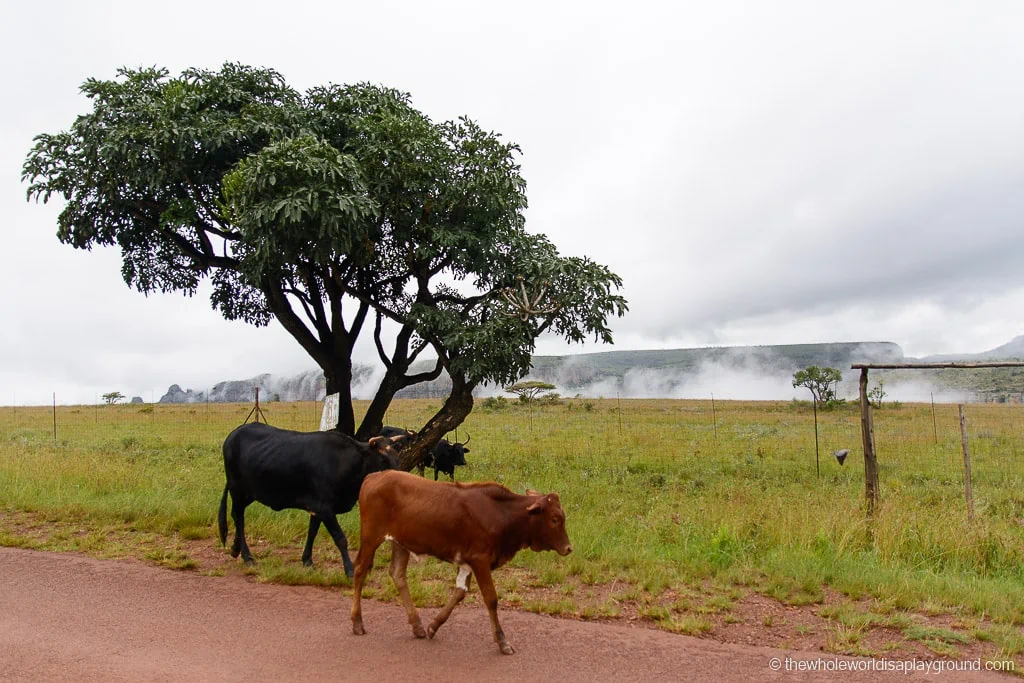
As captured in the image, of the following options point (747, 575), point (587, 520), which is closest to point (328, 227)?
point (587, 520)

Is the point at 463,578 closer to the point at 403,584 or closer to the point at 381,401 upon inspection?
the point at 403,584

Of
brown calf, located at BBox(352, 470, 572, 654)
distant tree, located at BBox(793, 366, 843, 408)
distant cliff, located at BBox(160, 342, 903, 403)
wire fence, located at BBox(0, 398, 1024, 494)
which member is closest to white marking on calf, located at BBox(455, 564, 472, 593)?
brown calf, located at BBox(352, 470, 572, 654)

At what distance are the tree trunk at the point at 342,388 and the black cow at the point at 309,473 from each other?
4.39 meters

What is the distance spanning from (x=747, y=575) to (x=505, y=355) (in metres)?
4.55

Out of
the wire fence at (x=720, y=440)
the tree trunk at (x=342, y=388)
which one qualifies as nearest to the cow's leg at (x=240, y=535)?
the tree trunk at (x=342, y=388)

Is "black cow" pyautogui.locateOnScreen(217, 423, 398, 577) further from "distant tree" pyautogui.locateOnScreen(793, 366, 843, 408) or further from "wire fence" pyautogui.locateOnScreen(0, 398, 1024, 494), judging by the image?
"distant tree" pyautogui.locateOnScreen(793, 366, 843, 408)

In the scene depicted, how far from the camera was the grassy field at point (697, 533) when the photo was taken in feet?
20.0

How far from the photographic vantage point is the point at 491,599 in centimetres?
500

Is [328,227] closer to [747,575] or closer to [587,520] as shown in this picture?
[587,520]

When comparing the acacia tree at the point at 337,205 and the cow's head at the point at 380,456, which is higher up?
the acacia tree at the point at 337,205

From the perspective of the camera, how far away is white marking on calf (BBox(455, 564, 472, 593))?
5.17 metres

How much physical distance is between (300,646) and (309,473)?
252 centimetres

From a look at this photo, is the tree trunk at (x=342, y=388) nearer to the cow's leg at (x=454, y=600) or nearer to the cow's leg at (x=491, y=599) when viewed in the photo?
the cow's leg at (x=454, y=600)

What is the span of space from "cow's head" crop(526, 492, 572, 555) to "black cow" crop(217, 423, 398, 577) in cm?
260
